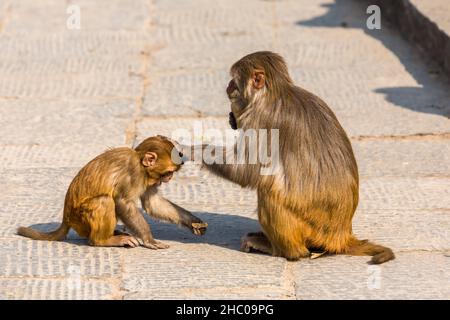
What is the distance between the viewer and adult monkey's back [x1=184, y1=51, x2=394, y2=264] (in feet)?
20.6

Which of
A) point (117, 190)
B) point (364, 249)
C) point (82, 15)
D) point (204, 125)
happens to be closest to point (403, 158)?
point (204, 125)

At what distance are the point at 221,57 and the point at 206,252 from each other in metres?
5.05

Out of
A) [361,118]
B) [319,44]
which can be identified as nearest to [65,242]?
[361,118]

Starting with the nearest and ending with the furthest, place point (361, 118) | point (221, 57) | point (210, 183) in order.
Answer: point (210, 183), point (361, 118), point (221, 57)

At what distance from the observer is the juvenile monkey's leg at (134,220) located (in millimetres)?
6430

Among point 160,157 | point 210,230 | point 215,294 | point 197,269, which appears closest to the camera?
point 215,294

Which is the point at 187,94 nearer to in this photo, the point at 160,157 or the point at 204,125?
the point at 204,125

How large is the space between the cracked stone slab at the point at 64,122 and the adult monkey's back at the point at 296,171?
2.60m

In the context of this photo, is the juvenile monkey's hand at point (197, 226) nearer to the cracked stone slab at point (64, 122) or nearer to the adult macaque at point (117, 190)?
the adult macaque at point (117, 190)

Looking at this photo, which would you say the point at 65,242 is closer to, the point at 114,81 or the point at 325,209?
the point at 325,209

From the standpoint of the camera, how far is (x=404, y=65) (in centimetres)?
1109

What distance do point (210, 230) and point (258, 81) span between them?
1171mm

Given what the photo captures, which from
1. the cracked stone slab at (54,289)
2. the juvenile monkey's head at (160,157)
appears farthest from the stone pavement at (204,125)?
the juvenile monkey's head at (160,157)
